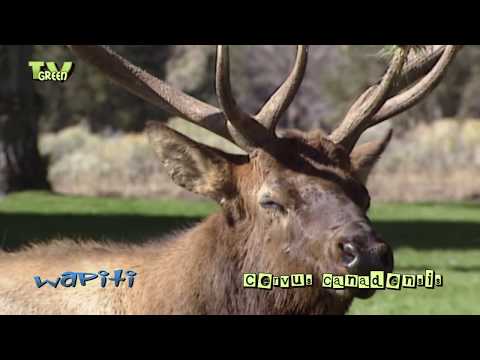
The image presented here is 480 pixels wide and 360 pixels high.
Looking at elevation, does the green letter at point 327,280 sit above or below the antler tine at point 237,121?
below

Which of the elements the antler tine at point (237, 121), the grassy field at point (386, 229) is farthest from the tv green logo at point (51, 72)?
the grassy field at point (386, 229)

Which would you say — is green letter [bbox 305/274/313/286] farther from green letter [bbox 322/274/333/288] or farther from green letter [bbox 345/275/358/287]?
green letter [bbox 345/275/358/287]

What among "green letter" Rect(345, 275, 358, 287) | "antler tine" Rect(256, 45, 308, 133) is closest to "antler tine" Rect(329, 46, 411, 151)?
"antler tine" Rect(256, 45, 308, 133)

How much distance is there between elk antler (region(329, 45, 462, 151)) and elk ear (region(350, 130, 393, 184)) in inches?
5.4

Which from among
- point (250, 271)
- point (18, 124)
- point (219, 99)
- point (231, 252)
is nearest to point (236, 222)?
point (231, 252)

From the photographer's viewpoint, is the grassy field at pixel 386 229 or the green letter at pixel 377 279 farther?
the grassy field at pixel 386 229

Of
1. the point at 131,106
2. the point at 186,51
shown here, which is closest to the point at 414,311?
the point at 131,106

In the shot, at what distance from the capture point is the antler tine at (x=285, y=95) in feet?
17.7

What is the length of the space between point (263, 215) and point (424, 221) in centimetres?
1435

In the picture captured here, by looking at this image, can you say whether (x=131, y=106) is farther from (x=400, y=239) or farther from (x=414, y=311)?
(x=414, y=311)

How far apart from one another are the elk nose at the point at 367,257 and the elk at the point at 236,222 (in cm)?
5

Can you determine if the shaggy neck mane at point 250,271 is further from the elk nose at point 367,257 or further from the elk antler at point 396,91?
the elk antler at point 396,91
